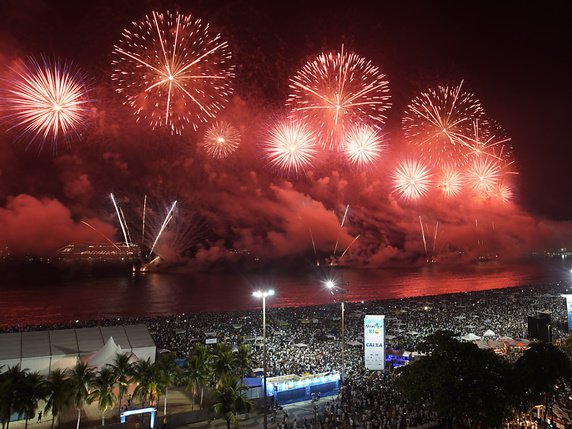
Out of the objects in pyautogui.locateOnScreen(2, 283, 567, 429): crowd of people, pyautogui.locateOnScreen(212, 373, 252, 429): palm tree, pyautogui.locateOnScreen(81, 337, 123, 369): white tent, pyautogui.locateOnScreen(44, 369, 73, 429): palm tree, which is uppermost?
pyautogui.locateOnScreen(81, 337, 123, 369): white tent

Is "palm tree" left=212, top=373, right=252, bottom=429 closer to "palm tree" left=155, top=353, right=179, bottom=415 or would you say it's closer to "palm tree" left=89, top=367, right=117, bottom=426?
"palm tree" left=155, top=353, right=179, bottom=415

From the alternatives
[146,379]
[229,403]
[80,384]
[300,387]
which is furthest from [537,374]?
[80,384]

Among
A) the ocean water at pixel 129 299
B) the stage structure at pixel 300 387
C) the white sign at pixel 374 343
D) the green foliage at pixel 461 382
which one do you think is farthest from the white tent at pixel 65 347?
the ocean water at pixel 129 299

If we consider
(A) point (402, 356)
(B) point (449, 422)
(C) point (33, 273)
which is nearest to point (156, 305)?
(A) point (402, 356)

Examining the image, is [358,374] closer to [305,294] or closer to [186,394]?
[186,394]

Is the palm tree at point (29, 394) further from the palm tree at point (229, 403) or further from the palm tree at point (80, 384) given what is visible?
the palm tree at point (229, 403)

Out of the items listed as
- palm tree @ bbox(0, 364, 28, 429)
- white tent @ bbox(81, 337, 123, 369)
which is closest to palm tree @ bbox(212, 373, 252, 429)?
white tent @ bbox(81, 337, 123, 369)

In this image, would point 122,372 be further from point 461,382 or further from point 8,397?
point 461,382
